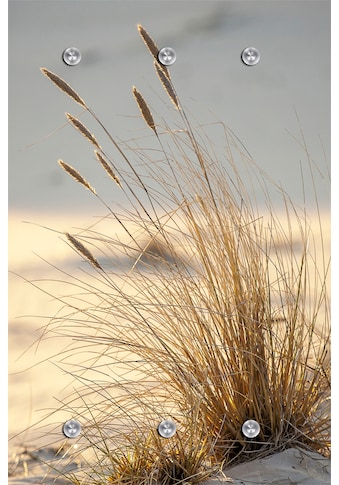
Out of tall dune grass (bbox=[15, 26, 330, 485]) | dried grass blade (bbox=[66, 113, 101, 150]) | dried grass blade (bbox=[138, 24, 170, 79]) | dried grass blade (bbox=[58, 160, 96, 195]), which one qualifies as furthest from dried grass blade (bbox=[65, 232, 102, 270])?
dried grass blade (bbox=[138, 24, 170, 79])

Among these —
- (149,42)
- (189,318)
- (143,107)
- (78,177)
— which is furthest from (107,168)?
(189,318)

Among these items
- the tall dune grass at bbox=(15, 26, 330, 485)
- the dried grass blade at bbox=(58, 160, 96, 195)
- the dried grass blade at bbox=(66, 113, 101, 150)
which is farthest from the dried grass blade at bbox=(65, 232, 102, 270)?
the dried grass blade at bbox=(66, 113, 101, 150)

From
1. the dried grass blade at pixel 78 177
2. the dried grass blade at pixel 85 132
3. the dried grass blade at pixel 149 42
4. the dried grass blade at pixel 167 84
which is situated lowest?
the dried grass blade at pixel 78 177

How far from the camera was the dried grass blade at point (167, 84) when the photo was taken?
224 cm

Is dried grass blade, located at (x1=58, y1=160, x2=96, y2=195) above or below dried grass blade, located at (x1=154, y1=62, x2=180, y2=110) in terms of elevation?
below

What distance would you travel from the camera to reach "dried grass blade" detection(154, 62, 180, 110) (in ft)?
7.34

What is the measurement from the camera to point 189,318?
2.29 m

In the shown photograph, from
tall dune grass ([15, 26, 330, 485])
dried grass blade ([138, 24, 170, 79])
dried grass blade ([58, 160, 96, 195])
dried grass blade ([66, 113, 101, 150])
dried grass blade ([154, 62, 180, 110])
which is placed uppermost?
dried grass blade ([138, 24, 170, 79])

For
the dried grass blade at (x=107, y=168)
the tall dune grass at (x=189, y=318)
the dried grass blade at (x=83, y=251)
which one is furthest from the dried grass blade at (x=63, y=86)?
the dried grass blade at (x=83, y=251)

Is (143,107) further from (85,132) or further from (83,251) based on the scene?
(83,251)

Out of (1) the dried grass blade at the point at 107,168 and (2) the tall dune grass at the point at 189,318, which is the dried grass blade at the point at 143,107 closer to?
(2) the tall dune grass at the point at 189,318

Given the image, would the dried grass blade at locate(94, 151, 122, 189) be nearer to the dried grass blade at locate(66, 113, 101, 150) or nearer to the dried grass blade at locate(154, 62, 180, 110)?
the dried grass blade at locate(66, 113, 101, 150)

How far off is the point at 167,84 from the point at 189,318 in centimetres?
65
